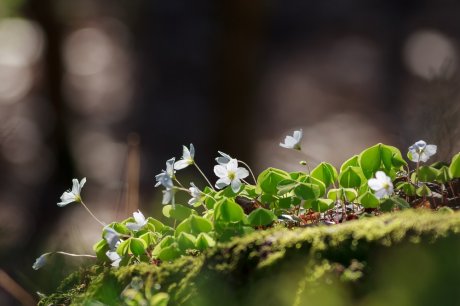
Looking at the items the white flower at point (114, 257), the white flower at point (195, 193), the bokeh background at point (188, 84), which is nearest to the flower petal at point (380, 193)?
the white flower at point (195, 193)

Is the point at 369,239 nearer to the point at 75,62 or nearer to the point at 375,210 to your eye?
the point at 375,210

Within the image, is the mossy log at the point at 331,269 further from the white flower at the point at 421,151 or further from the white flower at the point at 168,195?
the white flower at the point at 421,151

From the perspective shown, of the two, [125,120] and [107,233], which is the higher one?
[107,233]

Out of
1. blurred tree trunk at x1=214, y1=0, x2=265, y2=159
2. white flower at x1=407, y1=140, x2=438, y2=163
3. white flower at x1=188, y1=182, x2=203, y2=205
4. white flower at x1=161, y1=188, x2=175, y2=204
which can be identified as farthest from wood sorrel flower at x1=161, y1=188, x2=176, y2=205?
blurred tree trunk at x1=214, y1=0, x2=265, y2=159

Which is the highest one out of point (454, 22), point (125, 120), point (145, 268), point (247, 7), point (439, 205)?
point (439, 205)

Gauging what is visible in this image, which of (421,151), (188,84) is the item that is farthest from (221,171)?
(188,84)

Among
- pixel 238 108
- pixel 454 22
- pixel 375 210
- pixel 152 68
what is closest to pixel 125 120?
pixel 152 68
